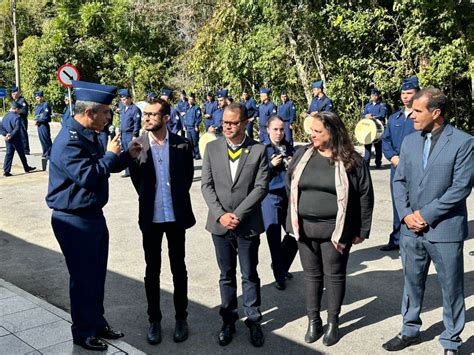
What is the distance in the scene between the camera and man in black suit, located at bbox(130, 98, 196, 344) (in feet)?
15.4

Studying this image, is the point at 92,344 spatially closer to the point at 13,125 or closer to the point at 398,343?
the point at 398,343

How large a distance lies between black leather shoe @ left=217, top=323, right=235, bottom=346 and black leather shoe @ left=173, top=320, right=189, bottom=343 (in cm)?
28

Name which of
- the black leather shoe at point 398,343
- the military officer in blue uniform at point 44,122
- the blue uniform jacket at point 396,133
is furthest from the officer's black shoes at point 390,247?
the military officer in blue uniform at point 44,122

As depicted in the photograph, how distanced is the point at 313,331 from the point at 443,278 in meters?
1.12

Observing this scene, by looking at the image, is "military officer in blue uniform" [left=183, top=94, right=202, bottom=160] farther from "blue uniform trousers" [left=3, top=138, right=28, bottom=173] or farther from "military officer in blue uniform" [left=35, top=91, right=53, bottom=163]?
"blue uniform trousers" [left=3, top=138, right=28, bottom=173]

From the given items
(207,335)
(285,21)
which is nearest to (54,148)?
(207,335)

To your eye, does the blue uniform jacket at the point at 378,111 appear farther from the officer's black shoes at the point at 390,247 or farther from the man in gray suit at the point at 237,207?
the man in gray suit at the point at 237,207

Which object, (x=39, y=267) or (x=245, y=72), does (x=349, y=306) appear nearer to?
(x=39, y=267)

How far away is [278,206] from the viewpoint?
582 centimetres

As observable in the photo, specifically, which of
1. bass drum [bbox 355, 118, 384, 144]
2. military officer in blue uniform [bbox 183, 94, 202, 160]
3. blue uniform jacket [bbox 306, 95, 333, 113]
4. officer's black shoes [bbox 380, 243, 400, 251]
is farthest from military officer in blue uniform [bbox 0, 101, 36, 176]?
officer's black shoes [bbox 380, 243, 400, 251]

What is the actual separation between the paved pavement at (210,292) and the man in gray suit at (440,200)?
0.50 meters

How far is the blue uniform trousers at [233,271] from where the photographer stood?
473 centimetres

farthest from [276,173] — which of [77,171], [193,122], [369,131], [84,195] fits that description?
[193,122]

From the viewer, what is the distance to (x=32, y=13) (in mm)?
42094
